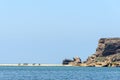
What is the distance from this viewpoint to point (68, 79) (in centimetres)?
11325

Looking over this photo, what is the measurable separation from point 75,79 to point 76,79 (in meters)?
0.26

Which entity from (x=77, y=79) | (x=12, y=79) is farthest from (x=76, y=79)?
(x=12, y=79)

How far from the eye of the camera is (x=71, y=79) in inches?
4466

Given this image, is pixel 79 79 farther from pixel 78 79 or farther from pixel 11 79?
pixel 11 79

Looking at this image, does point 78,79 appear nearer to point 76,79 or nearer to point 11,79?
point 76,79

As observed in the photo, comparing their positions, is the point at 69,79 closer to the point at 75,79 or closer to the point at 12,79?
the point at 75,79

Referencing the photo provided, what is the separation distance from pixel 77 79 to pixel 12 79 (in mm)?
14265

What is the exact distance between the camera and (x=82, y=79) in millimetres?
113188

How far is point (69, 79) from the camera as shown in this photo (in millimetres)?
113125

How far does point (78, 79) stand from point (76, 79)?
0.57 m

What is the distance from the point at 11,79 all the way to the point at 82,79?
51.1ft

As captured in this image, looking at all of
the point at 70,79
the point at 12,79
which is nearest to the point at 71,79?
the point at 70,79

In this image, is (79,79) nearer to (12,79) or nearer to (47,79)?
(47,79)

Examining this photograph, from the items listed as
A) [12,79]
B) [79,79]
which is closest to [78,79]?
[79,79]
